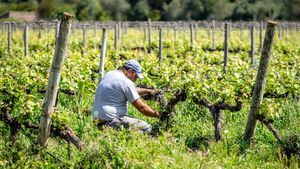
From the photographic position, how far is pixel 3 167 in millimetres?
5586

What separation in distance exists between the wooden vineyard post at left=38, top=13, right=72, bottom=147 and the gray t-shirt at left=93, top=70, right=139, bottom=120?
1.16 meters

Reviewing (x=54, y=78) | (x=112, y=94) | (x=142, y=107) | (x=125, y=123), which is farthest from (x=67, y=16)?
(x=125, y=123)

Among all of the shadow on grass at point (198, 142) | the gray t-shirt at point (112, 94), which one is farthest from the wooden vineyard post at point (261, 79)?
the gray t-shirt at point (112, 94)

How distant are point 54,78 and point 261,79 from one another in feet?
8.00

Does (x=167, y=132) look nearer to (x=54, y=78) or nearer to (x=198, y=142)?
(x=198, y=142)

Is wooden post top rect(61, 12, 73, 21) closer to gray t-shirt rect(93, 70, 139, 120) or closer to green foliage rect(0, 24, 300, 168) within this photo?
green foliage rect(0, 24, 300, 168)

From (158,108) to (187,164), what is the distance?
2.24 m

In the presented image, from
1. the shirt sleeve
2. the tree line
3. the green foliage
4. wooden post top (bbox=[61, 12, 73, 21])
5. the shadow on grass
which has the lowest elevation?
the shadow on grass

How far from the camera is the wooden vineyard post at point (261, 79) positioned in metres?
6.31

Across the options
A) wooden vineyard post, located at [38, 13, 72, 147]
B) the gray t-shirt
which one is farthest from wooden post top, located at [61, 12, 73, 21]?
the gray t-shirt

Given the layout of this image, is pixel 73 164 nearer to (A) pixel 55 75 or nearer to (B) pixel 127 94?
(A) pixel 55 75

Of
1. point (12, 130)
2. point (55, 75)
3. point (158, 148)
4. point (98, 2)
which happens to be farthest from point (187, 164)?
point (98, 2)

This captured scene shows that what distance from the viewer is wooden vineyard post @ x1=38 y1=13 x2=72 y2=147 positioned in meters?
5.61

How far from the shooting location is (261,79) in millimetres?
6449
